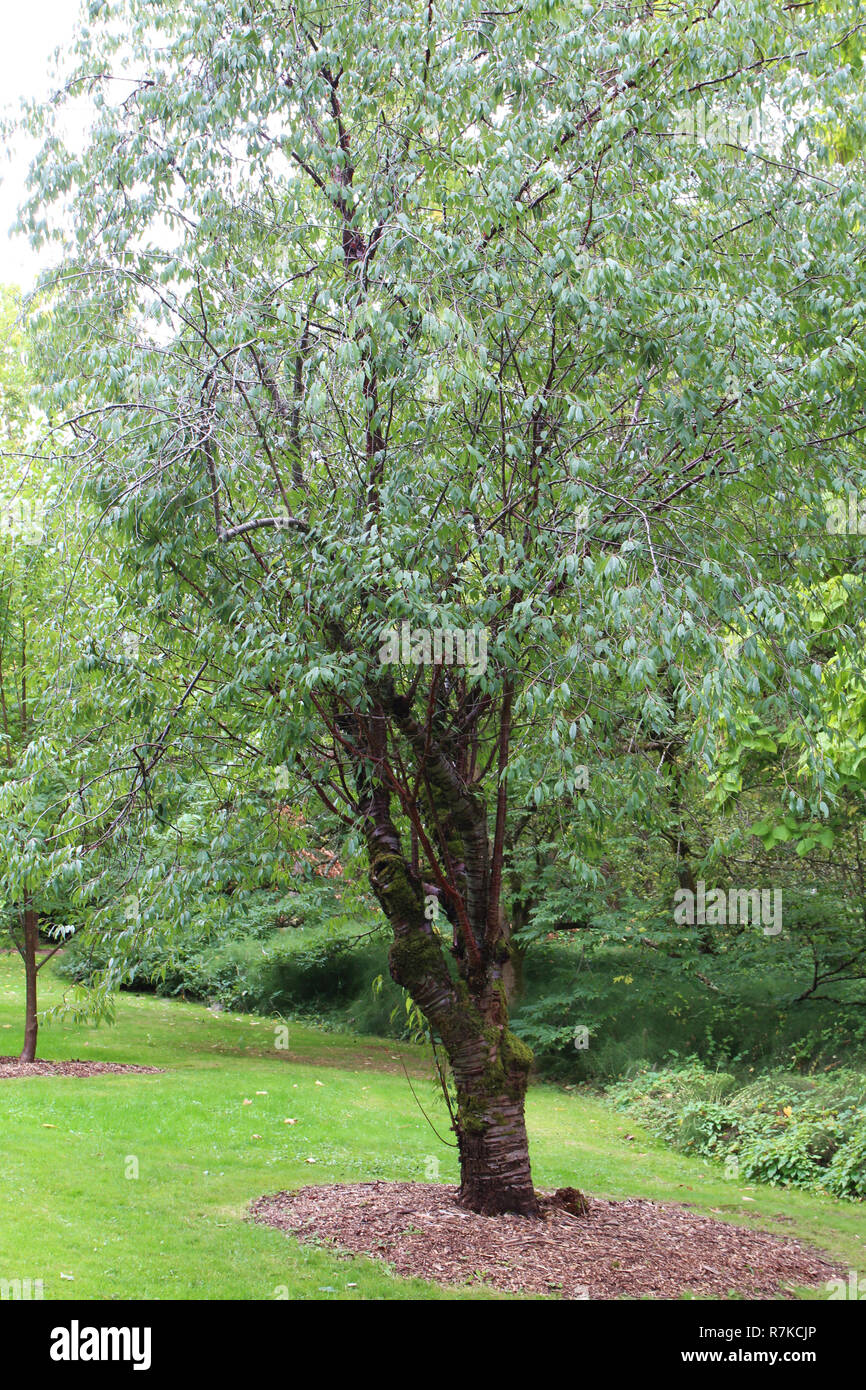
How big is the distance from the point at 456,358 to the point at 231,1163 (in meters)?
7.12

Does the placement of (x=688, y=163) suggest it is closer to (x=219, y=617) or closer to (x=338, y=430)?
(x=338, y=430)

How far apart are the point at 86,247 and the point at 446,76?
2426mm

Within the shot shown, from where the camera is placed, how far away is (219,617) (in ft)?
19.6

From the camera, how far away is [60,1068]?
40.8ft

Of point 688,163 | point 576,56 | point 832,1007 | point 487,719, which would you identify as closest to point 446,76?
point 576,56

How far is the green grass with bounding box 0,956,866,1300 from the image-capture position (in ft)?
18.3

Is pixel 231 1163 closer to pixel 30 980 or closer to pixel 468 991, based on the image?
pixel 468 991

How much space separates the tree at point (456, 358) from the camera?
4.86 meters

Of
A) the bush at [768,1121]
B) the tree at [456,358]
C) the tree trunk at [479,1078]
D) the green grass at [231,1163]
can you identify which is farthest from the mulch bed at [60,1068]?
the tree at [456,358]

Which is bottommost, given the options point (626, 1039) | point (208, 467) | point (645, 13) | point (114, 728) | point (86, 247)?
point (626, 1039)

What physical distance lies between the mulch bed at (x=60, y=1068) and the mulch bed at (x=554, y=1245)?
220 inches

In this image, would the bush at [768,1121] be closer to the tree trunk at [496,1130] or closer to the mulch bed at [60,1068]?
the tree trunk at [496,1130]

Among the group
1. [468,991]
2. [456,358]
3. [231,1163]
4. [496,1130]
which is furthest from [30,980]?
[456,358]

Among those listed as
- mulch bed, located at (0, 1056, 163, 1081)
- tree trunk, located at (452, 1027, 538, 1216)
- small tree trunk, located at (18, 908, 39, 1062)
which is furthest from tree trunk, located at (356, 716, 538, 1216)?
small tree trunk, located at (18, 908, 39, 1062)
